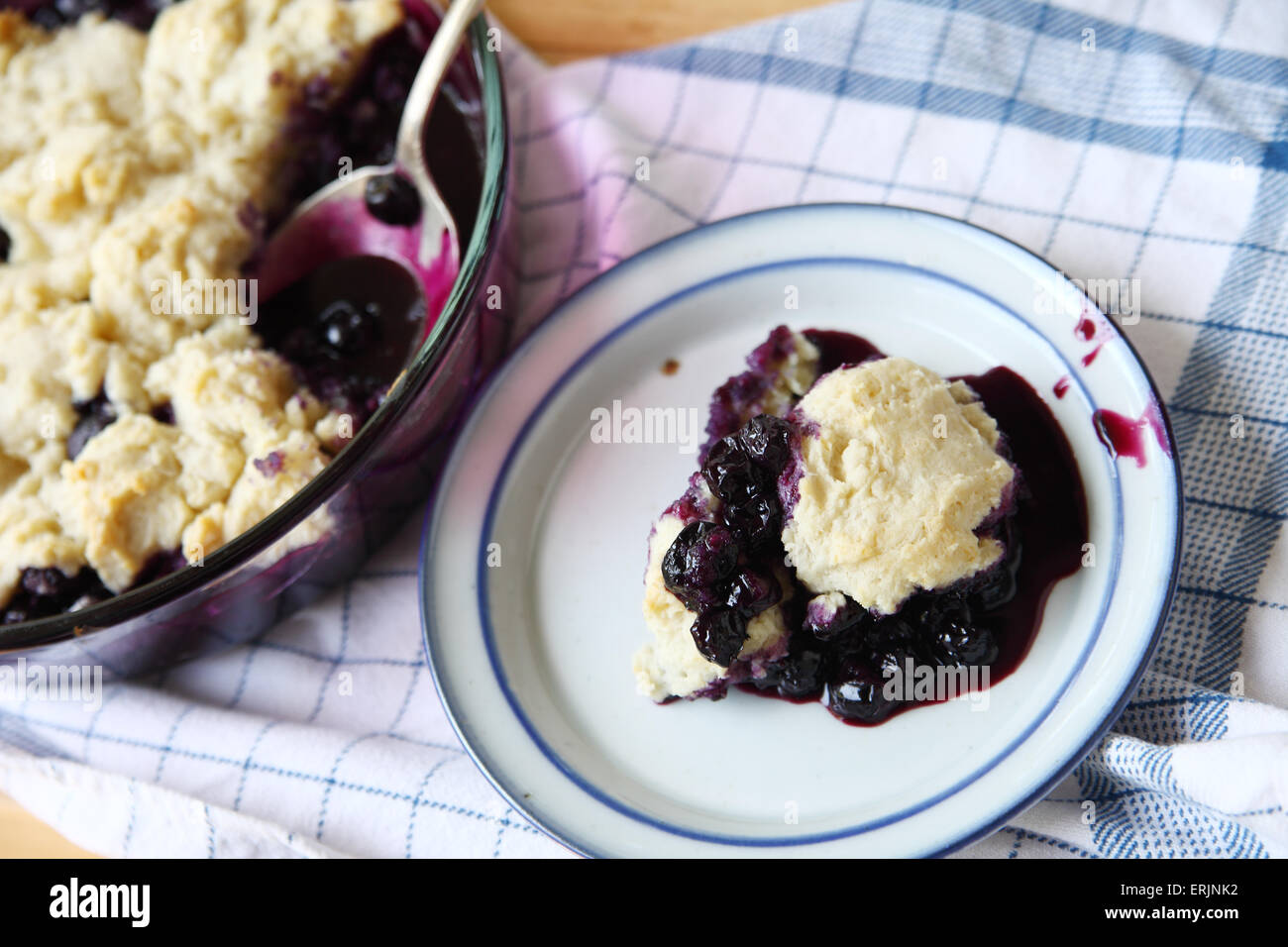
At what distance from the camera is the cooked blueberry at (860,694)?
2.15 metres

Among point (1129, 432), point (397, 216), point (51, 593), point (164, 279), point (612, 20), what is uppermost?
point (612, 20)

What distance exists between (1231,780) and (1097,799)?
271 mm

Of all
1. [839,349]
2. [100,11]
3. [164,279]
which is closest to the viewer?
[839,349]

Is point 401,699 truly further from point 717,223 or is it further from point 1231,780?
point 1231,780

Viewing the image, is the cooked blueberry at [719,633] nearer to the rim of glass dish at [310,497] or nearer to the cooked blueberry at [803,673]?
the cooked blueberry at [803,673]

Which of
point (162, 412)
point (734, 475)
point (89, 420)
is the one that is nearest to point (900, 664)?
point (734, 475)

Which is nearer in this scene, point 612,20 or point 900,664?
point 900,664

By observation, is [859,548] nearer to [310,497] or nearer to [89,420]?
[310,497]

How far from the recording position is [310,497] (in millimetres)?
2275

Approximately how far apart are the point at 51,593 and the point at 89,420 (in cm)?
41

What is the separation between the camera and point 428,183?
2.76m

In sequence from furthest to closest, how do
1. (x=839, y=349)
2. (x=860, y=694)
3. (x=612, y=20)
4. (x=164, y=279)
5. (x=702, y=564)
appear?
(x=612, y=20) → (x=164, y=279) → (x=839, y=349) → (x=860, y=694) → (x=702, y=564)

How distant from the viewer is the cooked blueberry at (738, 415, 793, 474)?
2146 mm

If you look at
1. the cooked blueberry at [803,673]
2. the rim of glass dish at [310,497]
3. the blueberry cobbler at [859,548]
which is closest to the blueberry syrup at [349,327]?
the rim of glass dish at [310,497]
